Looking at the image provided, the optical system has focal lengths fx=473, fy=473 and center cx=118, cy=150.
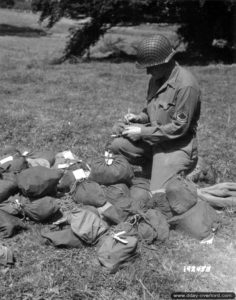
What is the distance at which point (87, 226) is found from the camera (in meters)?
3.90

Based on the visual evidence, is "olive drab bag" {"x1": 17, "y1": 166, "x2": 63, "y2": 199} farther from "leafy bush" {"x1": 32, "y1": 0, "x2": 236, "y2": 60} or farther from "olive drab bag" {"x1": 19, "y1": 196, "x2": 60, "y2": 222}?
"leafy bush" {"x1": 32, "y1": 0, "x2": 236, "y2": 60}

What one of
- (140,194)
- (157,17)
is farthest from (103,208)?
(157,17)

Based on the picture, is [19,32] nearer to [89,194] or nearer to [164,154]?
[164,154]

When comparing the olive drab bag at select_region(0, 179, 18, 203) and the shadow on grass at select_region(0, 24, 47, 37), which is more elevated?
the olive drab bag at select_region(0, 179, 18, 203)

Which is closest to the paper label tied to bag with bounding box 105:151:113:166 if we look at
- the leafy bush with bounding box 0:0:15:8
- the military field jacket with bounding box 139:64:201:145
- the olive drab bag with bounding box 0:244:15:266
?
the military field jacket with bounding box 139:64:201:145

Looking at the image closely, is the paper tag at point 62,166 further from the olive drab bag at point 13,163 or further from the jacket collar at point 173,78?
the jacket collar at point 173,78

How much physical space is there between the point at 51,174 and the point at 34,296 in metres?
1.30

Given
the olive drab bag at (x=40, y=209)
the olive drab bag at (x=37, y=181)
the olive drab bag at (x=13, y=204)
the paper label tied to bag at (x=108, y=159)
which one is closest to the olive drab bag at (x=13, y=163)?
the olive drab bag at (x=37, y=181)

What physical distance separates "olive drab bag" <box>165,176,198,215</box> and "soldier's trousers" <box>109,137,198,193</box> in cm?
27

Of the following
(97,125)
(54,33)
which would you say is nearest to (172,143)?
(97,125)

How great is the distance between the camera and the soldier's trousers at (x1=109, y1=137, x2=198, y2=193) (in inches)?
182

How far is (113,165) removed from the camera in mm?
4625

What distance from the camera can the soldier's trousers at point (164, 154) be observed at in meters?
4.63

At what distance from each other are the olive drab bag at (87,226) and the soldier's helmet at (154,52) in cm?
147
